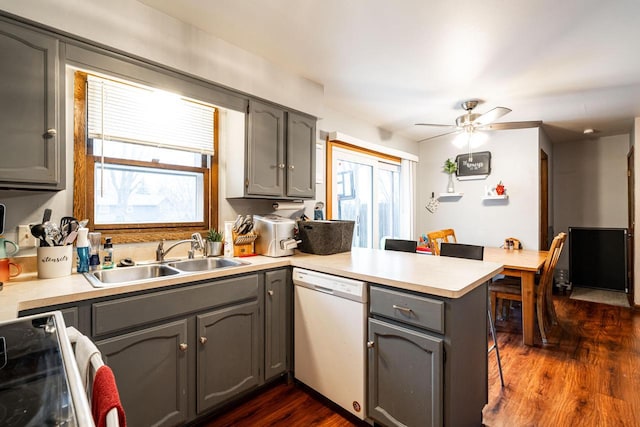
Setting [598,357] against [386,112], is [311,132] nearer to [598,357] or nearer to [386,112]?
[386,112]

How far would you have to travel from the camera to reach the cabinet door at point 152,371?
137 centimetres

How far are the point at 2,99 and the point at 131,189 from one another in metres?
0.78

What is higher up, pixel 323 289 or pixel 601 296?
pixel 323 289

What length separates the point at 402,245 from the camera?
8.97ft

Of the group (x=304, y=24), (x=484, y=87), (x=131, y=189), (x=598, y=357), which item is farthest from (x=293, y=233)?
(x=598, y=357)

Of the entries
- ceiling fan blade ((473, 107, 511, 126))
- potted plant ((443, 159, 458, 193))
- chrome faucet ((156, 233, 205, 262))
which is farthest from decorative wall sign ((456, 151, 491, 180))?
chrome faucet ((156, 233, 205, 262))

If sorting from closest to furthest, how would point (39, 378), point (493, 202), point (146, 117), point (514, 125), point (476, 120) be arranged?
point (39, 378), point (146, 117), point (476, 120), point (514, 125), point (493, 202)

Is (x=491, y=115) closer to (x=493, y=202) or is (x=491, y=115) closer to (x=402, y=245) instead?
(x=402, y=245)

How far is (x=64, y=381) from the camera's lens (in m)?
0.63

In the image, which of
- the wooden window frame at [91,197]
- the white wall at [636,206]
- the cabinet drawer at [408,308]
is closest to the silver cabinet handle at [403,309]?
the cabinet drawer at [408,308]

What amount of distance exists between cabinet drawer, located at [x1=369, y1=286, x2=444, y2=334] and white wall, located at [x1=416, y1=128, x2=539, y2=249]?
322cm

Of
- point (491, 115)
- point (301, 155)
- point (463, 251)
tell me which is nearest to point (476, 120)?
point (491, 115)

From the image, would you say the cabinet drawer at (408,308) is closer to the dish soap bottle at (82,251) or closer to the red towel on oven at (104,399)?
the red towel on oven at (104,399)

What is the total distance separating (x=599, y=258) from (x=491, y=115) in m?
3.59
